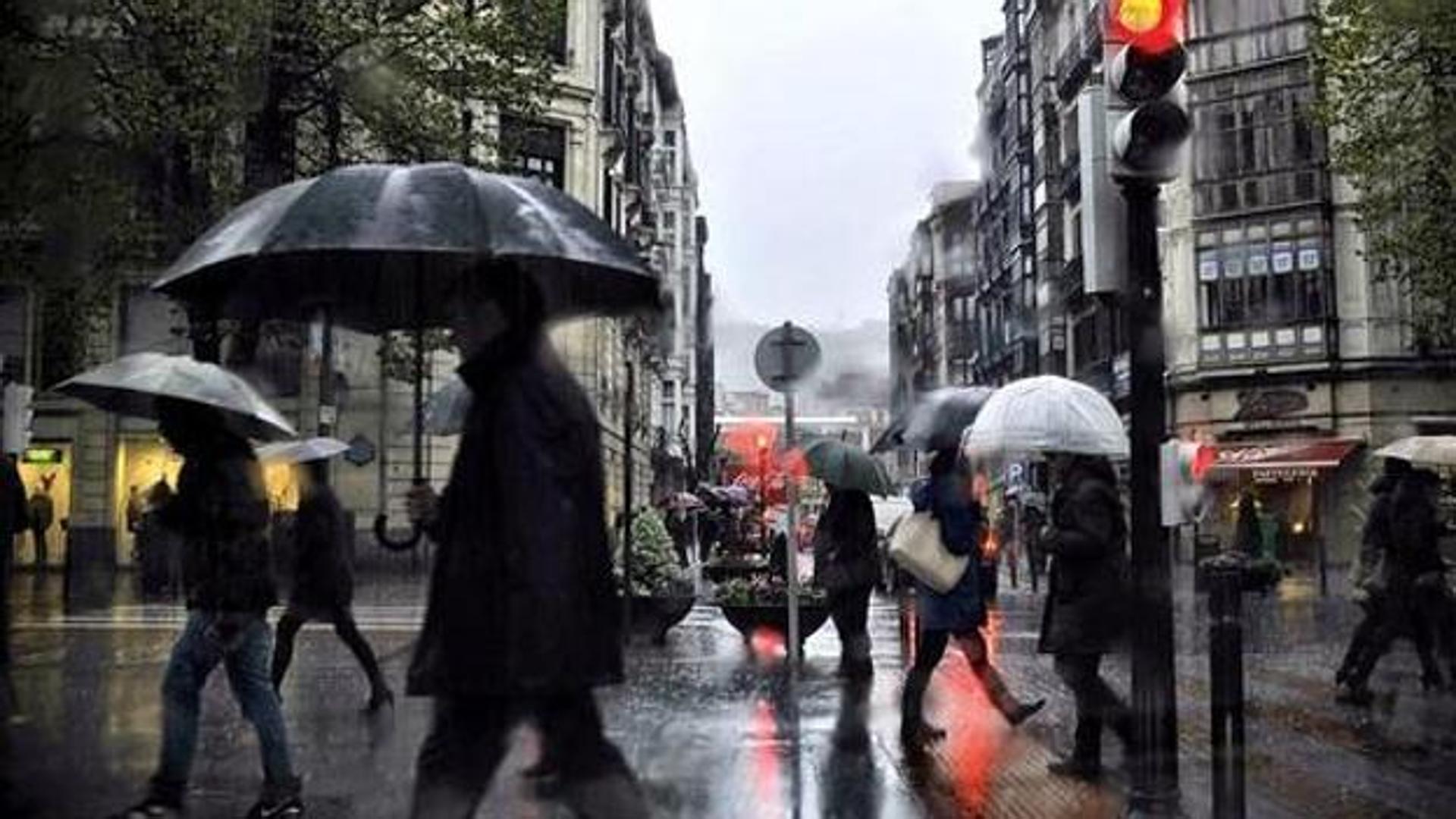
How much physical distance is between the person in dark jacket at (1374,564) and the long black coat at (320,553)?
6.92m

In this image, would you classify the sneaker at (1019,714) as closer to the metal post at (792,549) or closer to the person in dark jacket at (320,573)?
the metal post at (792,549)

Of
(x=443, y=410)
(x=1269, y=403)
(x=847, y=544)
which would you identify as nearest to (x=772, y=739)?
(x=443, y=410)

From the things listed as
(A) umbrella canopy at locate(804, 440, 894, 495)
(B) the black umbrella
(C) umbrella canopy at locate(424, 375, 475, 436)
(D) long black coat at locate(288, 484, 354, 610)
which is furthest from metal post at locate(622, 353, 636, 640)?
(B) the black umbrella

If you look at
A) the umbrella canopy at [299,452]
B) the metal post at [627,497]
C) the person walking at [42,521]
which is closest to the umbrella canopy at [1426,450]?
the metal post at [627,497]

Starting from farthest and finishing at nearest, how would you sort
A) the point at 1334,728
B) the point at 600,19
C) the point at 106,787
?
1. the point at 600,19
2. the point at 1334,728
3. the point at 106,787

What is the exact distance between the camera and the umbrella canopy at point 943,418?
404 inches

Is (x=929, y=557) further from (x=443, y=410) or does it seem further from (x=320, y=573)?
(x=320, y=573)

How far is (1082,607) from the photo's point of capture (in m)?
7.90

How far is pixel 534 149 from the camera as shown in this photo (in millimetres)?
28594

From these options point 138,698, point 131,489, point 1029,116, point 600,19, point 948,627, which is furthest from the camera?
point 1029,116

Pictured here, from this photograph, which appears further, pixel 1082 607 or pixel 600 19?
pixel 600 19

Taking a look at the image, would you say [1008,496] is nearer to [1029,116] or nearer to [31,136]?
[1029,116]

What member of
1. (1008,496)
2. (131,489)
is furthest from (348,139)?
(1008,496)

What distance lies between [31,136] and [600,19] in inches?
1080
